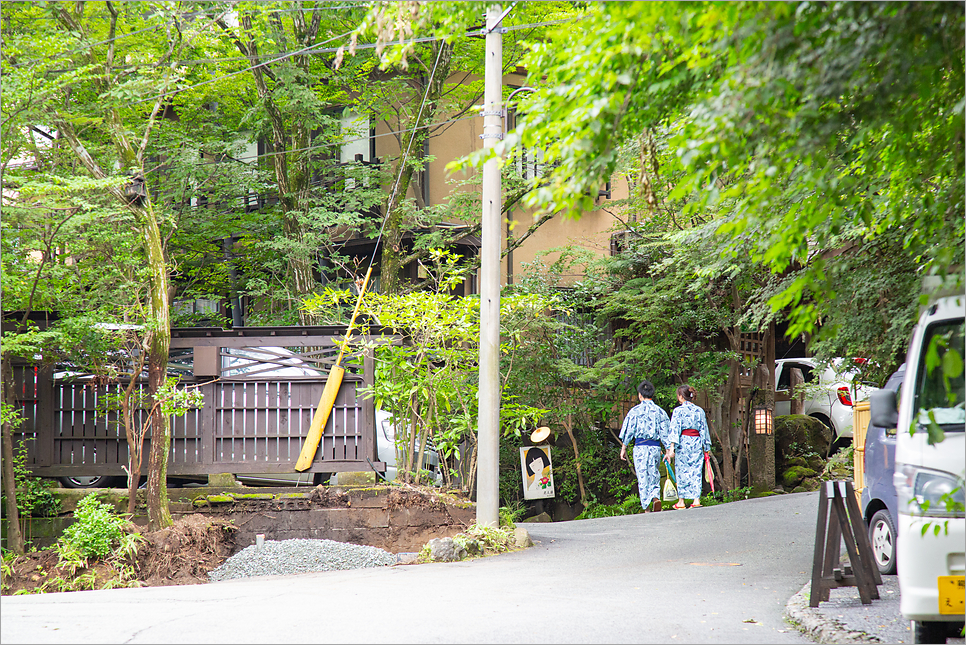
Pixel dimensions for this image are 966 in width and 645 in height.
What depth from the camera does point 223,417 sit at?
10859 mm

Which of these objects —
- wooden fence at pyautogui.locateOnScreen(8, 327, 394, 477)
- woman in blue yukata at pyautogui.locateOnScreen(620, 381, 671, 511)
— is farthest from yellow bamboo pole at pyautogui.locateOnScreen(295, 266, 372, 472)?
woman in blue yukata at pyautogui.locateOnScreen(620, 381, 671, 511)

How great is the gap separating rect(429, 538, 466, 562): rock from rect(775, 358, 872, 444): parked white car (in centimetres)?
847

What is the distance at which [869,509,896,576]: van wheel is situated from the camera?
→ 23.5 feet

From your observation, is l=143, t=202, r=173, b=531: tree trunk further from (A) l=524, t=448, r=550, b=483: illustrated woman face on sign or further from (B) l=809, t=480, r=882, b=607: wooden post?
(B) l=809, t=480, r=882, b=607: wooden post

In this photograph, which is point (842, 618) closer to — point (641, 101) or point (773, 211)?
point (773, 211)

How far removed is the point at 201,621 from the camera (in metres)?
5.71

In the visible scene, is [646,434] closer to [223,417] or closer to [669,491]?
[669,491]

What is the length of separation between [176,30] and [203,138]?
5.10 metres

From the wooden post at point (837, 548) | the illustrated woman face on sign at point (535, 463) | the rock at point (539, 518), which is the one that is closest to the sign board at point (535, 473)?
the illustrated woman face on sign at point (535, 463)

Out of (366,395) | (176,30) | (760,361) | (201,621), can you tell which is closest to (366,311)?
(366,395)

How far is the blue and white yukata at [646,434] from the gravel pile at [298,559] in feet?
13.8

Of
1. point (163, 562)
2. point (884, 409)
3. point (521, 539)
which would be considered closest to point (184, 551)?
point (163, 562)

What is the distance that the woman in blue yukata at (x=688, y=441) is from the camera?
12.1 metres

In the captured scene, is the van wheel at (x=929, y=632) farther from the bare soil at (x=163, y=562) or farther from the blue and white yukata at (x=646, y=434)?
the bare soil at (x=163, y=562)
